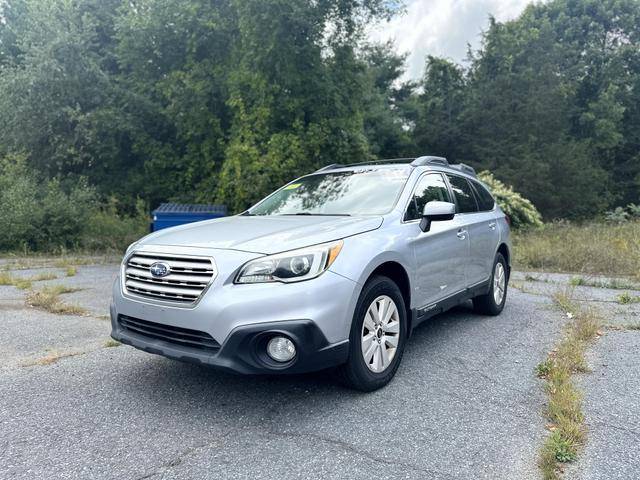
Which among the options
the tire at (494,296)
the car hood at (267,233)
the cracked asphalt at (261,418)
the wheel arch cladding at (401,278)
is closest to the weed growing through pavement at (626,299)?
the tire at (494,296)

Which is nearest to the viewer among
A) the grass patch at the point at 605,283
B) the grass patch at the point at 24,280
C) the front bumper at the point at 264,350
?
the front bumper at the point at 264,350

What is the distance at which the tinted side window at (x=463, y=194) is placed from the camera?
526 cm

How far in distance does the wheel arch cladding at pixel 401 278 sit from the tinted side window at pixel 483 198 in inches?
92.0

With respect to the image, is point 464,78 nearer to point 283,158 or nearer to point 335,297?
point 283,158

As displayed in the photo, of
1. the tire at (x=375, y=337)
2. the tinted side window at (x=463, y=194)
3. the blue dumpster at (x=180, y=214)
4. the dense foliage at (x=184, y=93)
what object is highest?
the dense foliage at (x=184, y=93)

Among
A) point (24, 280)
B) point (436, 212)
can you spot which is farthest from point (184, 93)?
point (436, 212)

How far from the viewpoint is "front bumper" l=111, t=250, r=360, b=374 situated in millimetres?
2959

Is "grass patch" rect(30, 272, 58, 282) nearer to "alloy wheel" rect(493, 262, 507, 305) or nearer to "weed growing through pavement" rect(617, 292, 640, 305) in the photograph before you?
"alloy wheel" rect(493, 262, 507, 305)

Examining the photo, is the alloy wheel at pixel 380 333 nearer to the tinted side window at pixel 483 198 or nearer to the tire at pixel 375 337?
the tire at pixel 375 337

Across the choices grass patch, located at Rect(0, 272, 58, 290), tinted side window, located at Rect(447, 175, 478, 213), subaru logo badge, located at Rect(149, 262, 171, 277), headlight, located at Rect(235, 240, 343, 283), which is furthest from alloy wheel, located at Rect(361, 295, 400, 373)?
grass patch, located at Rect(0, 272, 58, 290)

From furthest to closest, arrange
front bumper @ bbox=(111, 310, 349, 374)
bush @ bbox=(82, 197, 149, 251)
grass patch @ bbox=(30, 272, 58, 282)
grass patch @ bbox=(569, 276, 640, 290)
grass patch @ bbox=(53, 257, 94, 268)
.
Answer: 1. bush @ bbox=(82, 197, 149, 251)
2. grass patch @ bbox=(53, 257, 94, 268)
3. grass patch @ bbox=(30, 272, 58, 282)
4. grass patch @ bbox=(569, 276, 640, 290)
5. front bumper @ bbox=(111, 310, 349, 374)

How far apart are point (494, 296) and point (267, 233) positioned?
138 inches

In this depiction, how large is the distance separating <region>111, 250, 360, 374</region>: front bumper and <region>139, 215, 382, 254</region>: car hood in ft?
0.60

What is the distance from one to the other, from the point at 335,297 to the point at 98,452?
5.26 feet
